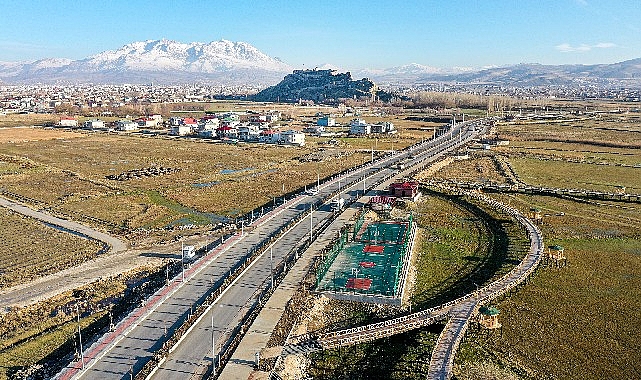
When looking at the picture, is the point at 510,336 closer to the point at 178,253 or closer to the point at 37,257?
the point at 178,253

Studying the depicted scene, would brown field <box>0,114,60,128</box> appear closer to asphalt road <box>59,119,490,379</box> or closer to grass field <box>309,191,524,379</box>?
asphalt road <box>59,119,490,379</box>

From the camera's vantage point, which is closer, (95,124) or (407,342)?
(407,342)

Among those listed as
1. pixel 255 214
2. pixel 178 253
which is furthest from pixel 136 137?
pixel 178 253

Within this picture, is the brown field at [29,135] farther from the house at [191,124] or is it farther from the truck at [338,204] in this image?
the truck at [338,204]

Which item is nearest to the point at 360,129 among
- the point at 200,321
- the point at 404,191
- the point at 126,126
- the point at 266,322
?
Result: the point at 126,126

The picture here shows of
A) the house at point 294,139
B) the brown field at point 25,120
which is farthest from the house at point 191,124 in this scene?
the brown field at point 25,120

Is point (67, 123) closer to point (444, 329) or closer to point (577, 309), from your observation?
point (444, 329)
